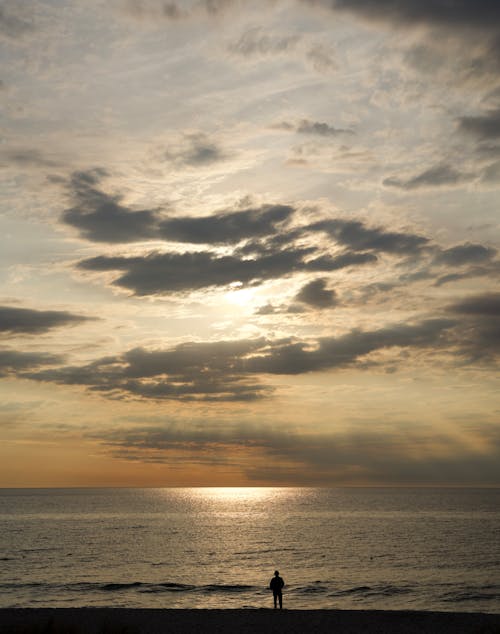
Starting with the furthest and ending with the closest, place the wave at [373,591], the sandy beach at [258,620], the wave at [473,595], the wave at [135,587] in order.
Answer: the wave at [135,587], the wave at [373,591], the wave at [473,595], the sandy beach at [258,620]

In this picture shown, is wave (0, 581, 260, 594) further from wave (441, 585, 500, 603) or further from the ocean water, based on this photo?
wave (441, 585, 500, 603)

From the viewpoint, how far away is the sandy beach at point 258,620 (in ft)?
124

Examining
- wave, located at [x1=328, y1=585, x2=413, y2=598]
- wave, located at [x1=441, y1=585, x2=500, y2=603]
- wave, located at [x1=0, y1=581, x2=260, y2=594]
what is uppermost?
wave, located at [x1=0, y1=581, x2=260, y2=594]

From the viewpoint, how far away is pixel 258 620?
4025 cm

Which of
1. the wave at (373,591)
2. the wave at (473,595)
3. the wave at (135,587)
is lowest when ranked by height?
the wave at (473,595)

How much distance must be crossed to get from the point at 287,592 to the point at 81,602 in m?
17.9

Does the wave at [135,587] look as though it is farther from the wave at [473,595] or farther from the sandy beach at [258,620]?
the wave at [473,595]

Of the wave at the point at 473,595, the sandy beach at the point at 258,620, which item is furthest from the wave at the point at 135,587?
the wave at the point at 473,595

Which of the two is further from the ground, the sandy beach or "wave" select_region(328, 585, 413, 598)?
the sandy beach

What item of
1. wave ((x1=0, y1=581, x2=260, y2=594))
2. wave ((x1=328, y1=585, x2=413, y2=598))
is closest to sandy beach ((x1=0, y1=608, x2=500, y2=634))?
wave ((x1=328, y1=585, x2=413, y2=598))

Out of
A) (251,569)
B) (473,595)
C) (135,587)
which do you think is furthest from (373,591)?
(135,587)

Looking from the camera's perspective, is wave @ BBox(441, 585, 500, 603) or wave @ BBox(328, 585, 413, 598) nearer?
wave @ BBox(441, 585, 500, 603)

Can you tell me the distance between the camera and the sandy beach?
124 ft

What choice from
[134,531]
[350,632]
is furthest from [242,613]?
[134,531]
